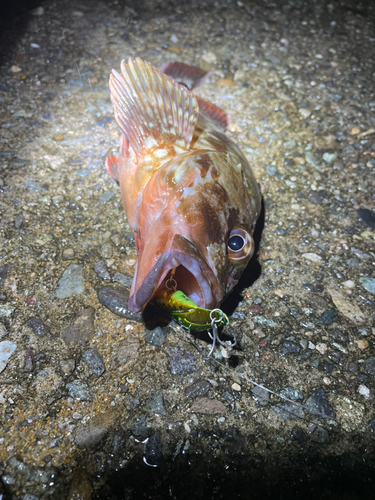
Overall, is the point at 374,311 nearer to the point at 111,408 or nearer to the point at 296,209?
the point at 296,209

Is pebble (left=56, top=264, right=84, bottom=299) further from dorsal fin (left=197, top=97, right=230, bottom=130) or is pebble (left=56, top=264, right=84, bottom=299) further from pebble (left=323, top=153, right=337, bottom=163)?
pebble (left=323, top=153, right=337, bottom=163)

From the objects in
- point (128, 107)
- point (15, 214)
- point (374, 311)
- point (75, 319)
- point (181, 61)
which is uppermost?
point (128, 107)

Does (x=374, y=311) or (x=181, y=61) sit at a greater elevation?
(x=181, y=61)

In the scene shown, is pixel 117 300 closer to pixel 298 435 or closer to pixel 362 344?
pixel 298 435

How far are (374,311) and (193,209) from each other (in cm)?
186

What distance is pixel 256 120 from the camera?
4.48 m

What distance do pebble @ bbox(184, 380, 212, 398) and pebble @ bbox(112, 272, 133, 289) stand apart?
35.4 inches

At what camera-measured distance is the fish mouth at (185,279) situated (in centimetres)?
216

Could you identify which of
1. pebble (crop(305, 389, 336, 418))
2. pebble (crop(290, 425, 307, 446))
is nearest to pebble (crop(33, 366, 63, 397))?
pebble (crop(290, 425, 307, 446))

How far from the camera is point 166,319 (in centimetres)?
292

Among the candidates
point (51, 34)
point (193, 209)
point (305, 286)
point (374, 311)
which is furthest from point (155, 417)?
point (51, 34)

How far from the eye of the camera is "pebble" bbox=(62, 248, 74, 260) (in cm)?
319

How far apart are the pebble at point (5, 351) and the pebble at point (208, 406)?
4.11 feet

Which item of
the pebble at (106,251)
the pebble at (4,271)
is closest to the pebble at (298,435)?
the pebble at (106,251)
